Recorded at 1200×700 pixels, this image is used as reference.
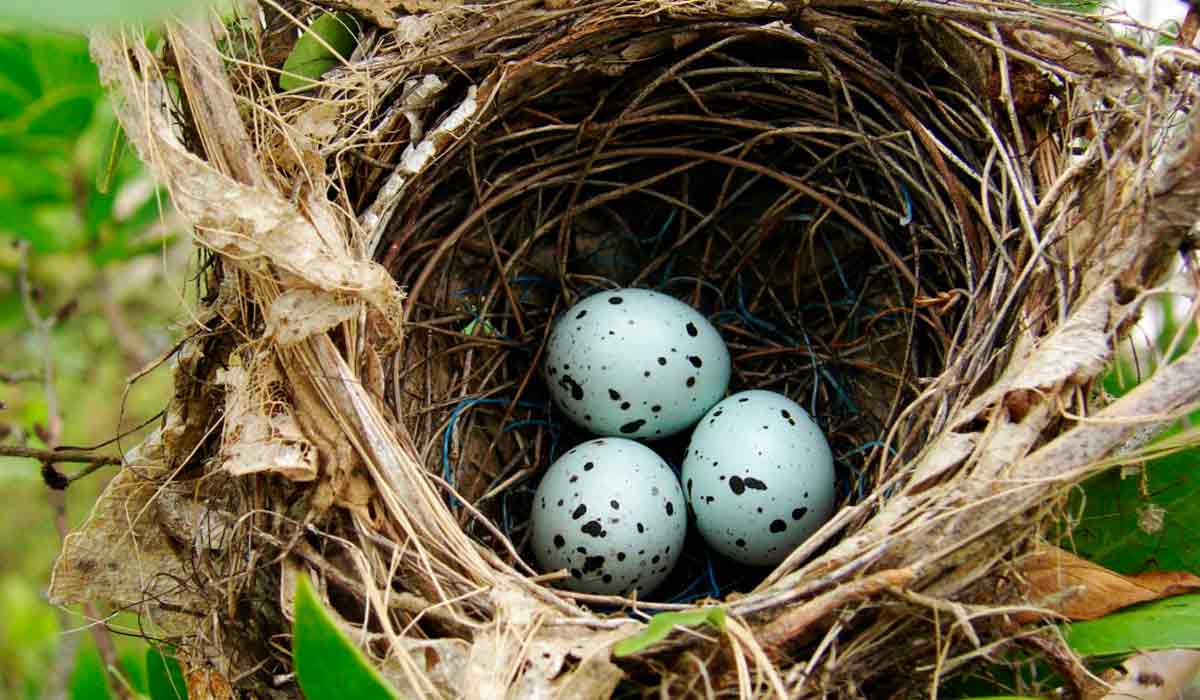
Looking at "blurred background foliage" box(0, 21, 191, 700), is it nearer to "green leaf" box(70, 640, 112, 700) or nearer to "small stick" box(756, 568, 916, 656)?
"green leaf" box(70, 640, 112, 700)

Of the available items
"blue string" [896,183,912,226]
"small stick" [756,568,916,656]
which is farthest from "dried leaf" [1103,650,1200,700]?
"blue string" [896,183,912,226]

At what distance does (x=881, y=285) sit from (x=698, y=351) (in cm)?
28

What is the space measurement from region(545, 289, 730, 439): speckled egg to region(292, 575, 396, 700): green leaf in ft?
2.47

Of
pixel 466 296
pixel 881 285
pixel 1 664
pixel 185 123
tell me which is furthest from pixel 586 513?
pixel 1 664

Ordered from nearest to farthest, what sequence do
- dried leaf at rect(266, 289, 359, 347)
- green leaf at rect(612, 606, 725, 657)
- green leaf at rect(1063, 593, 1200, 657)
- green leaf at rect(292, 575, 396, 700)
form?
green leaf at rect(292, 575, 396, 700), green leaf at rect(612, 606, 725, 657), green leaf at rect(1063, 593, 1200, 657), dried leaf at rect(266, 289, 359, 347)

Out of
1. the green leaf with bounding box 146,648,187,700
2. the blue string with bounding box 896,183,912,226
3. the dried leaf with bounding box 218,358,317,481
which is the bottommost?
A: the green leaf with bounding box 146,648,187,700

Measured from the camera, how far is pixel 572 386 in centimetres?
142

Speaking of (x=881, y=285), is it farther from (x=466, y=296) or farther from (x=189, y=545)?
(x=189, y=545)

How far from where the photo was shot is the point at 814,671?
0.88 m

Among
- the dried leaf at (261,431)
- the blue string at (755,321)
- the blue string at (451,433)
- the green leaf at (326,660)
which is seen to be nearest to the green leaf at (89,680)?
the dried leaf at (261,431)

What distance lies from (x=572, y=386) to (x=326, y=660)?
770 millimetres

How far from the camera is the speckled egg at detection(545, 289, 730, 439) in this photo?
4.60ft

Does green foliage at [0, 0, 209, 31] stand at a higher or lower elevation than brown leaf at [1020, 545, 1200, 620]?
higher

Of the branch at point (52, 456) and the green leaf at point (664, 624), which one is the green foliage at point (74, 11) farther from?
the branch at point (52, 456)
